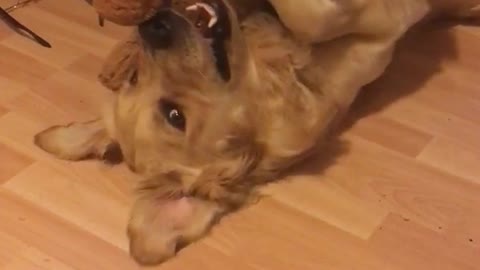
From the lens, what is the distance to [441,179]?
1.57m

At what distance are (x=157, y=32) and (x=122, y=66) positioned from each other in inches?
6.9

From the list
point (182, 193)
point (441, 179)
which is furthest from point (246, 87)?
point (441, 179)

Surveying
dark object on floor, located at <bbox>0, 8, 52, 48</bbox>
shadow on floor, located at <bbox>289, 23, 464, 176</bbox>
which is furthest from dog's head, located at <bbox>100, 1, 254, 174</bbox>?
dark object on floor, located at <bbox>0, 8, 52, 48</bbox>

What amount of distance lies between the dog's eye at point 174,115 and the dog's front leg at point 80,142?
16cm

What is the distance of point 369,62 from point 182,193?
0.45m

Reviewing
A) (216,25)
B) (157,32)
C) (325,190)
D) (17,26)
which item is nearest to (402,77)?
(325,190)

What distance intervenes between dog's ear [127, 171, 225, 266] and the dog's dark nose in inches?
8.9

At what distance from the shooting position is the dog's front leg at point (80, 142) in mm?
1561

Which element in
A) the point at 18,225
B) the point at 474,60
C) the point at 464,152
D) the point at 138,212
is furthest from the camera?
the point at 474,60

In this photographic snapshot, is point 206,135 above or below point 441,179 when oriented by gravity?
above

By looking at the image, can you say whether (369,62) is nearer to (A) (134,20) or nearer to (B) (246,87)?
(B) (246,87)

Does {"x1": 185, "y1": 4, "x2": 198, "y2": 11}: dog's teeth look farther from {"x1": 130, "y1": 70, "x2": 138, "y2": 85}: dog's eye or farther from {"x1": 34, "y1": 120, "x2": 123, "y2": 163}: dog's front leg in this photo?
{"x1": 34, "y1": 120, "x2": 123, "y2": 163}: dog's front leg

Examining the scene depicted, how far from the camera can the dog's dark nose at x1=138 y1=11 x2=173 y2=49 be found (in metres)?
1.41

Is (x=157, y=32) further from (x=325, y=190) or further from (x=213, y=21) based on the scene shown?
(x=325, y=190)
